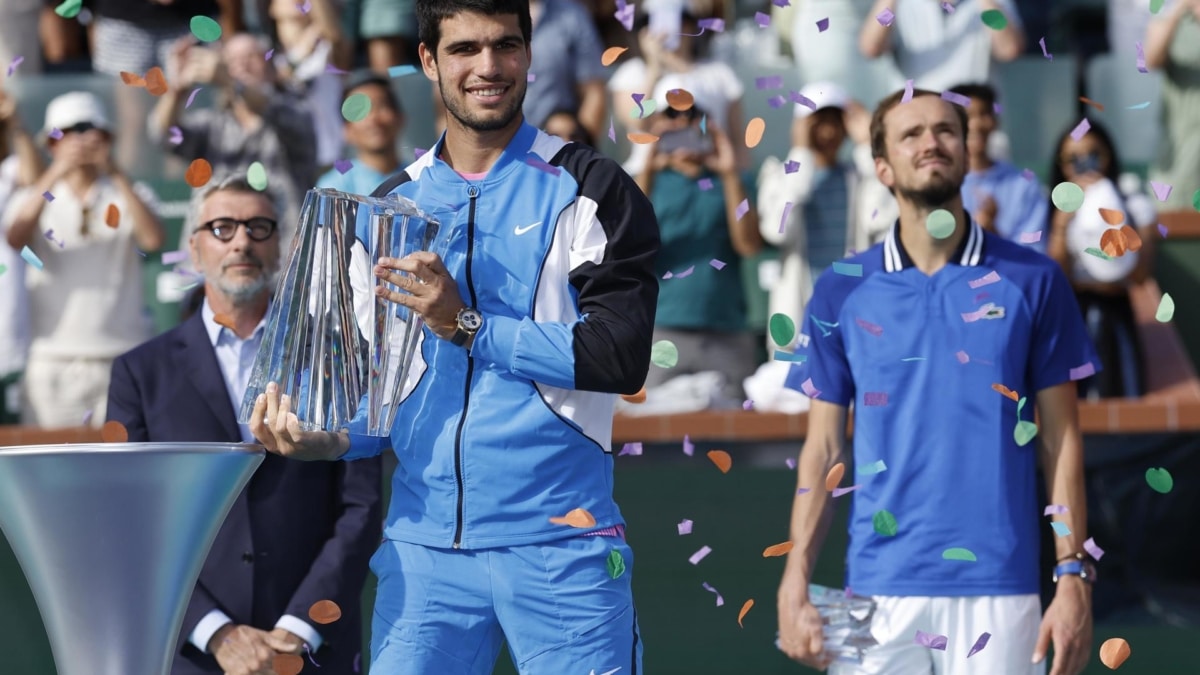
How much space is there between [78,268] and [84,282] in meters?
0.06

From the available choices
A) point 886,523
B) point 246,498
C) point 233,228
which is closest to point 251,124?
point 233,228

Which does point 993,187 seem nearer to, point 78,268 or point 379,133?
point 379,133

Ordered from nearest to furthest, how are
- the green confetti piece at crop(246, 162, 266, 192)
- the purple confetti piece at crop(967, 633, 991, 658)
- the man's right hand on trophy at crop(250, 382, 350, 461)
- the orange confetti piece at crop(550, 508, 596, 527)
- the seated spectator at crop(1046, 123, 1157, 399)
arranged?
the man's right hand on trophy at crop(250, 382, 350, 461)
the orange confetti piece at crop(550, 508, 596, 527)
the purple confetti piece at crop(967, 633, 991, 658)
the green confetti piece at crop(246, 162, 266, 192)
the seated spectator at crop(1046, 123, 1157, 399)

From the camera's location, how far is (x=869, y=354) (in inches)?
170

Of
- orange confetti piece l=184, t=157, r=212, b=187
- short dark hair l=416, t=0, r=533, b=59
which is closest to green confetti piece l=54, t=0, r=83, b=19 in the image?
orange confetti piece l=184, t=157, r=212, b=187

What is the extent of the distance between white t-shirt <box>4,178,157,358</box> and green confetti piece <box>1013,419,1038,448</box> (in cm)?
393

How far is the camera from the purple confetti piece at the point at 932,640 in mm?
4156

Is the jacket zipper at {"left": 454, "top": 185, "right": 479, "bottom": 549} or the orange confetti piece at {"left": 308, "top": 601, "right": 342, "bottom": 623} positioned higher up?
the jacket zipper at {"left": 454, "top": 185, "right": 479, "bottom": 549}

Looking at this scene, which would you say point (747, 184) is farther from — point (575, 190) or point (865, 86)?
point (575, 190)

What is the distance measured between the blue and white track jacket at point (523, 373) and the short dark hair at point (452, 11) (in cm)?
23

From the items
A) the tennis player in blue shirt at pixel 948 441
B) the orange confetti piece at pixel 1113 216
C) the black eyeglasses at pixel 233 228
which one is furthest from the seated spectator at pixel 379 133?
the tennis player in blue shirt at pixel 948 441

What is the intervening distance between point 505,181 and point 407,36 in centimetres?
516

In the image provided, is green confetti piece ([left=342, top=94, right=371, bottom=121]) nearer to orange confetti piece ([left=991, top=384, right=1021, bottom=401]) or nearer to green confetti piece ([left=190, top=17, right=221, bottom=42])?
green confetti piece ([left=190, top=17, right=221, bottom=42])

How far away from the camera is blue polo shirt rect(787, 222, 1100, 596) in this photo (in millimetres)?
4176
